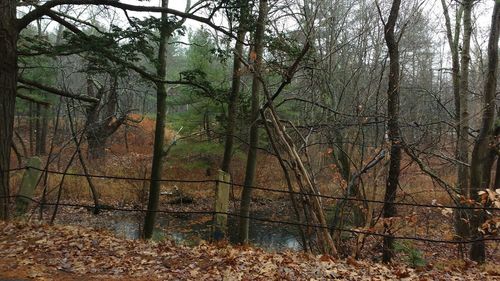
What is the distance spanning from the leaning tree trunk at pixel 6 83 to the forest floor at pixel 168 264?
2.01 m

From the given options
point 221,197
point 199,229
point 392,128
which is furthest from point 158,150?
point 392,128

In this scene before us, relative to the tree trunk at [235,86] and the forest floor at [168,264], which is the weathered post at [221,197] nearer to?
the forest floor at [168,264]

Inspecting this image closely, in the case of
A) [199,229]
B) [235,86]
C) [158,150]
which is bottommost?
[199,229]

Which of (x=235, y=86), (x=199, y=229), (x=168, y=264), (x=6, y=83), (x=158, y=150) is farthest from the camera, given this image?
(x=199, y=229)

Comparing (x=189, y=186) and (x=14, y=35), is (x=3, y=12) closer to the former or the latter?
(x=14, y=35)

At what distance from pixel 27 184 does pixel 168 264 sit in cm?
511

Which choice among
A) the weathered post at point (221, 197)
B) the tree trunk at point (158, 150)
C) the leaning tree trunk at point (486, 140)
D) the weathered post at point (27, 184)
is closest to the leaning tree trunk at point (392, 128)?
the leaning tree trunk at point (486, 140)

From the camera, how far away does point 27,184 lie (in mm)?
9312

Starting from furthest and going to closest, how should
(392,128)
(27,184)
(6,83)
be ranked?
(27,184)
(392,128)
(6,83)

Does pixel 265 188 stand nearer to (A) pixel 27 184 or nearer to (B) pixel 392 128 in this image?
(B) pixel 392 128

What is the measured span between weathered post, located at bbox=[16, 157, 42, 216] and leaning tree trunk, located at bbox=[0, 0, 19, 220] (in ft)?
1.55

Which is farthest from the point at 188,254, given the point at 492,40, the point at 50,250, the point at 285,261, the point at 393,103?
the point at 492,40

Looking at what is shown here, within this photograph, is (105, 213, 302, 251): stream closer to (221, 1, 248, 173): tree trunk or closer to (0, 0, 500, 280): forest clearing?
(0, 0, 500, 280): forest clearing

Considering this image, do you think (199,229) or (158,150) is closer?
(158,150)
